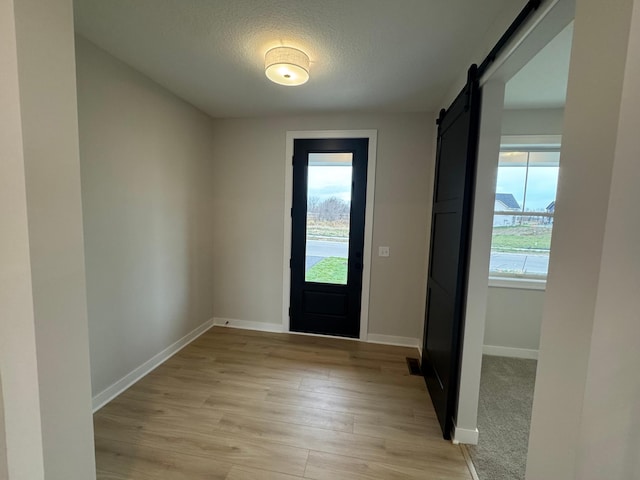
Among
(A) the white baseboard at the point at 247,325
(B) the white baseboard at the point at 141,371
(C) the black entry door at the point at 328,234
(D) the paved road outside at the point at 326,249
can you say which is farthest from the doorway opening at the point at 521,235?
(B) the white baseboard at the point at 141,371

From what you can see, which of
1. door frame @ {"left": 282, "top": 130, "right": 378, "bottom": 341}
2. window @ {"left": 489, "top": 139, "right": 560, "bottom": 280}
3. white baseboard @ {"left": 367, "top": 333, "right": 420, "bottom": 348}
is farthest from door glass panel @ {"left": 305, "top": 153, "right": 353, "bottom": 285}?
window @ {"left": 489, "top": 139, "right": 560, "bottom": 280}

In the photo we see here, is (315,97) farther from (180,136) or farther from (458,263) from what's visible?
(458,263)

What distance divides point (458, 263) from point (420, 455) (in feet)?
4.12

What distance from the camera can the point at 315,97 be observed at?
8.68 feet

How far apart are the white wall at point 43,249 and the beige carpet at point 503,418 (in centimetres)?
216

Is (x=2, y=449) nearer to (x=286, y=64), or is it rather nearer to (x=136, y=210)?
(x=136, y=210)

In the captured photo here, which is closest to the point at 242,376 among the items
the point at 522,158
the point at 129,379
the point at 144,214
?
the point at 129,379

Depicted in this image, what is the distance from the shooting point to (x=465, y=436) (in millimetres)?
1800

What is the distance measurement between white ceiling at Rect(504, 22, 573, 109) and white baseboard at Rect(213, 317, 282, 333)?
3.46 metres

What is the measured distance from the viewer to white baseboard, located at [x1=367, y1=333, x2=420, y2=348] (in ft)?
10.3

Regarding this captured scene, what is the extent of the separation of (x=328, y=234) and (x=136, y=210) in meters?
1.95

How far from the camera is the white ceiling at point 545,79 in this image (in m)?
1.74

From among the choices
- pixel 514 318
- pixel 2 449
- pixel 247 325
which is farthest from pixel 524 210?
pixel 2 449

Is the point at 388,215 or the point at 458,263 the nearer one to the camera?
the point at 458,263
